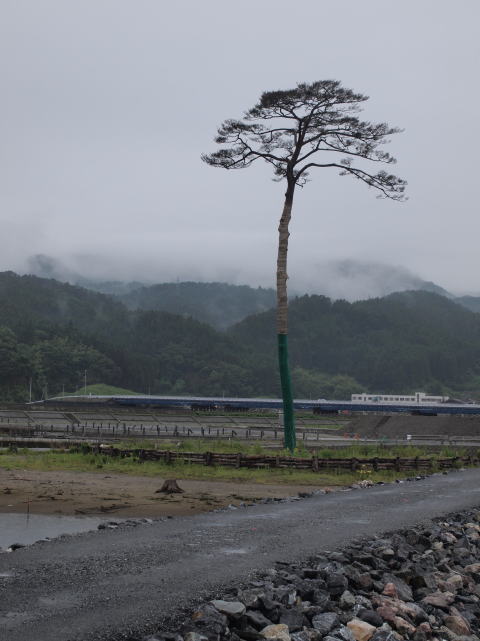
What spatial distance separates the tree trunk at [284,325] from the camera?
33.6 meters

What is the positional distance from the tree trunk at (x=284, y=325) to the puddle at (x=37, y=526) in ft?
51.9

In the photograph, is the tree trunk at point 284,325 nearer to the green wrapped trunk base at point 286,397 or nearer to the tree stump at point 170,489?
the green wrapped trunk base at point 286,397

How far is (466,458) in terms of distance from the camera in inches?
1357

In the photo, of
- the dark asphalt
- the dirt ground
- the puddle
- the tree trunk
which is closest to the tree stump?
the dirt ground

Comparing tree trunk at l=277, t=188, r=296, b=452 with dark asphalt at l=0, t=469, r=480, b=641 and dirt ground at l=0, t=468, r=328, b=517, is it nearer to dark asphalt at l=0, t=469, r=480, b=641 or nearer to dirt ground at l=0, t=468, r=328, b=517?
dirt ground at l=0, t=468, r=328, b=517

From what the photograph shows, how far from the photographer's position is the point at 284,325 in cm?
3438

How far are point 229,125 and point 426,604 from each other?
27273mm

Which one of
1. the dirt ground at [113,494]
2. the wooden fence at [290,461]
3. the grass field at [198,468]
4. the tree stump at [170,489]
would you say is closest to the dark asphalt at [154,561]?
the dirt ground at [113,494]

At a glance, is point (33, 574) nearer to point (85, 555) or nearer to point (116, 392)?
point (85, 555)

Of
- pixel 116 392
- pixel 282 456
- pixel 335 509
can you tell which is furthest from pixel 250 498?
pixel 116 392

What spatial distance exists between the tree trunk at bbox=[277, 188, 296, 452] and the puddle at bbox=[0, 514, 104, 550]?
51.9 feet

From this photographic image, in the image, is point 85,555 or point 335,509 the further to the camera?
point 335,509

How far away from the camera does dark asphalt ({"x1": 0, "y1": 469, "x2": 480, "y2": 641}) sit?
841 centimetres

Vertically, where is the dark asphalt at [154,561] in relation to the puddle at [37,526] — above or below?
above
